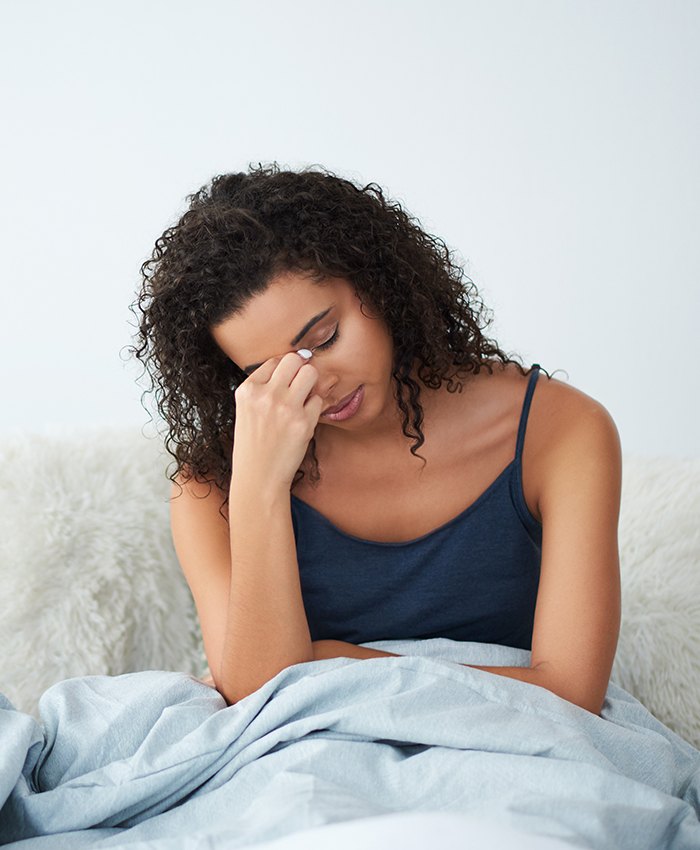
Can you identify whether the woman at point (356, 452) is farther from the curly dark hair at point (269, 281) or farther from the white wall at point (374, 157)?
the white wall at point (374, 157)

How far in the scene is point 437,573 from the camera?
60.3 inches

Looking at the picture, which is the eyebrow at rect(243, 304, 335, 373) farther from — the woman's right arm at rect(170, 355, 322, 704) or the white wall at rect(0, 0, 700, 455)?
the white wall at rect(0, 0, 700, 455)

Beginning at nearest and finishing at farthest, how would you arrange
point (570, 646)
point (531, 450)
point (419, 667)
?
1. point (419, 667)
2. point (570, 646)
3. point (531, 450)

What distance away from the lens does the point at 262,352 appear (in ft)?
4.58

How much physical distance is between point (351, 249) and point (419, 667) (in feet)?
1.89

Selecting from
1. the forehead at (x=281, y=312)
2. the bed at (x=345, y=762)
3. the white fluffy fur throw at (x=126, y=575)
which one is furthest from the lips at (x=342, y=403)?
the white fluffy fur throw at (x=126, y=575)

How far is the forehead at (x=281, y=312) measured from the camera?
1.34 meters

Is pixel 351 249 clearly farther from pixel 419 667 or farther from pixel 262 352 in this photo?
pixel 419 667

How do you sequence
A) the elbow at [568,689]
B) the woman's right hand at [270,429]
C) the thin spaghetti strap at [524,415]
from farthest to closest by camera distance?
the thin spaghetti strap at [524,415]
the woman's right hand at [270,429]
the elbow at [568,689]

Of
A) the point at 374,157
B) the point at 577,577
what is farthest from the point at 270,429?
the point at 374,157

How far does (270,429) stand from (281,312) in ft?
0.56

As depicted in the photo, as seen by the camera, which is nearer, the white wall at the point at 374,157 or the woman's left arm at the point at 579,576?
the woman's left arm at the point at 579,576

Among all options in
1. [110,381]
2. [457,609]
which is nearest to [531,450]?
[457,609]

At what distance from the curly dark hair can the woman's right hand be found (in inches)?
4.2
